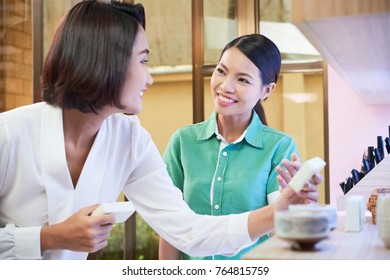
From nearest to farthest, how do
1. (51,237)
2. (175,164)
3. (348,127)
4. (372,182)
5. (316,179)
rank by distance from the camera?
(316,179)
(51,237)
(372,182)
(175,164)
(348,127)

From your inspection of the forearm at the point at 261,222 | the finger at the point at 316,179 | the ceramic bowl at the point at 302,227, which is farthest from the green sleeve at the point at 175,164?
the ceramic bowl at the point at 302,227

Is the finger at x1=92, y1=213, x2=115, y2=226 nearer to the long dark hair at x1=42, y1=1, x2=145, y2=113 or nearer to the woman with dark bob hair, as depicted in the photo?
the woman with dark bob hair

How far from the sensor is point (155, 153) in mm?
919

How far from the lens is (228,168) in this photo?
997mm

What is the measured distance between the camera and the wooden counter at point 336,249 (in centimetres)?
52

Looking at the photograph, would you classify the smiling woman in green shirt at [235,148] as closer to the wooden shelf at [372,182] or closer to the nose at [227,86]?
the nose at [227,86]

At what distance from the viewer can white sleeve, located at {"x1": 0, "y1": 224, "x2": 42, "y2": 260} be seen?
81 cm

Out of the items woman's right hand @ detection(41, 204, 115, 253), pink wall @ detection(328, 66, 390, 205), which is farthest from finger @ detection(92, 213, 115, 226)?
pink wall @ detection(328, 66, 390, 205)

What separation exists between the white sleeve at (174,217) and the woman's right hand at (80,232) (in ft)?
0.45

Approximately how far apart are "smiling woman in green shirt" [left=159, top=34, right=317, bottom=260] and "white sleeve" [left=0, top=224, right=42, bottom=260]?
0.26m

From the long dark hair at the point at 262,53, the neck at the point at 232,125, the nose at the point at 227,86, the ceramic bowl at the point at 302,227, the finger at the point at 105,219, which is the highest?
the long dark hair at the point at 262,53

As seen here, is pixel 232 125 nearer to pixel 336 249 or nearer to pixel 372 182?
pixel 372 182

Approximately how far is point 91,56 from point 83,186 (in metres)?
0.18

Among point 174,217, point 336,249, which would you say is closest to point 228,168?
point 174,217
